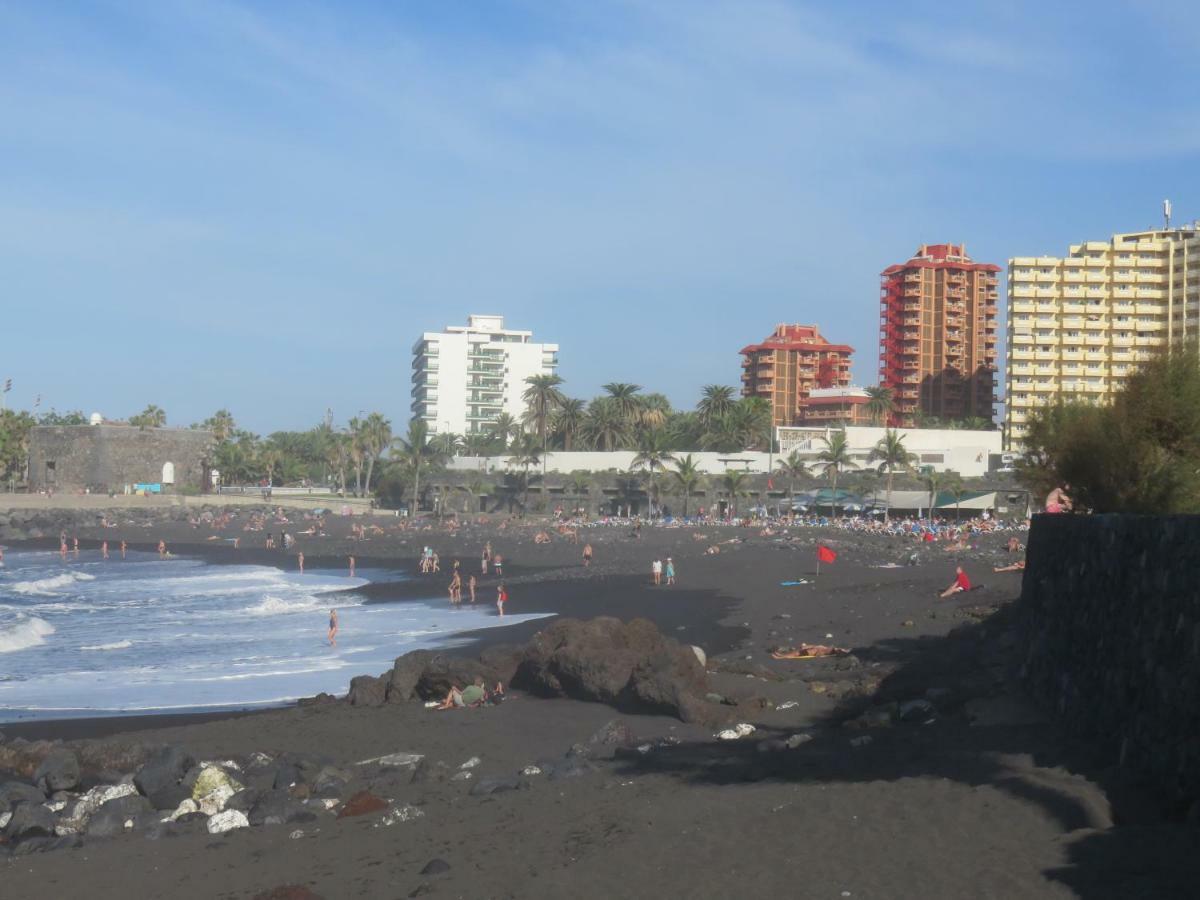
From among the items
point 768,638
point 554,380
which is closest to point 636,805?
point 768,638

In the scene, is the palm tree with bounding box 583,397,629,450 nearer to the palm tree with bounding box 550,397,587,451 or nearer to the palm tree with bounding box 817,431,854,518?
the palm tree with bounding box 550,397,587,451

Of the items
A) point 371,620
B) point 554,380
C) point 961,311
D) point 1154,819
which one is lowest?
point 371,620

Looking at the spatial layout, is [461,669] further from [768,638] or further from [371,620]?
[371,620]

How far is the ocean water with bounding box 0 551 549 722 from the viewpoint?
2122cm

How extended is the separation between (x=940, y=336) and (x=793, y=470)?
145 feet

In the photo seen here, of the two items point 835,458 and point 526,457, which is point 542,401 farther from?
point 835,458

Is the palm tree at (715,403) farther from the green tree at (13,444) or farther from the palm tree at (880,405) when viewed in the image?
the green tree at (13,444)

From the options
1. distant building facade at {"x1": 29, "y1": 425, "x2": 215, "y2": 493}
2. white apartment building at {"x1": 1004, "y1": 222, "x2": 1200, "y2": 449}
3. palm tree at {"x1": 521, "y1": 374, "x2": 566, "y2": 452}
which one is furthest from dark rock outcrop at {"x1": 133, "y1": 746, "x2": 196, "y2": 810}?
distant building facade at {"x1": 29, "y1": 425, "x2": 215, "y2": 493}

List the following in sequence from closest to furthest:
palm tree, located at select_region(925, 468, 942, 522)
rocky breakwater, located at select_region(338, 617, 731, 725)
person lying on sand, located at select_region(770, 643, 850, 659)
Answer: rocky breakwater, located at select_region(338, 617, 731, 725) → person lying on sand, located at select_region(770, 643, 850, 659) → palm tree, located at select_region(925, 468, 942, 522)

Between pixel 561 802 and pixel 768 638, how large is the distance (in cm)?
1371

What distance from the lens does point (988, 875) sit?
6.91 meters

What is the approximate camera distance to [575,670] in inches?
697

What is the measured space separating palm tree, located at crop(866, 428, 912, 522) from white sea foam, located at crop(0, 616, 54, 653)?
47.5m

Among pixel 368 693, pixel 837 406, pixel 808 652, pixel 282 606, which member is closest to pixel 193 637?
pixel 282 606
